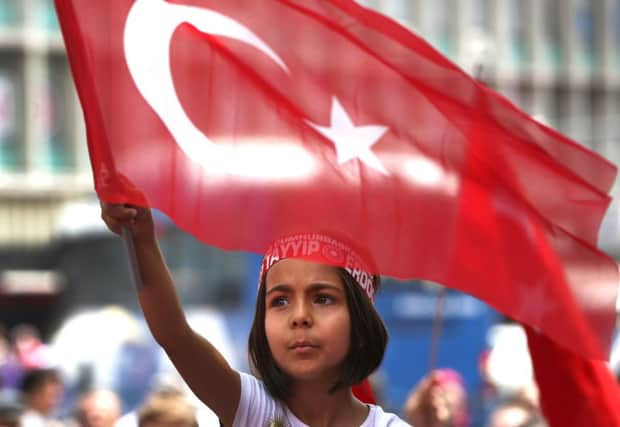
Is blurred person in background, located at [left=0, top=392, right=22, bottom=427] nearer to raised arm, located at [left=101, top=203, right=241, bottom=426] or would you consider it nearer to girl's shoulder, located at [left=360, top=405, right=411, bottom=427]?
girl's shoulder, located at [left=360, top=405, right=411, bottom=427]

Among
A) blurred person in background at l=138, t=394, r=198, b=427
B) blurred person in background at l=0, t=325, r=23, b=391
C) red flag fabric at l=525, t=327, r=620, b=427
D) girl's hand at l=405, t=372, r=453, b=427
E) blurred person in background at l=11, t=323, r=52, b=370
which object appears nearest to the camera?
red flag fabric at l=525, t=327, r=620, b=427

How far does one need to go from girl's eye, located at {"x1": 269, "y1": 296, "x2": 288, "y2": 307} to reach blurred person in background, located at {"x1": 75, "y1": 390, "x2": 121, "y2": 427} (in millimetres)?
6625

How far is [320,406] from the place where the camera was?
3932 mm

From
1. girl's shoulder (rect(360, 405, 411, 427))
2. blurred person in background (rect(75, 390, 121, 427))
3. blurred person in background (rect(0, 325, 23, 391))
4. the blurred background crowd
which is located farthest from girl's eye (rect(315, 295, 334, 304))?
blurred person in background (rect(0, 325, 23, 391))

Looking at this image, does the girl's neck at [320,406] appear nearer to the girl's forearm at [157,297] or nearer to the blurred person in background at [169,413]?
the girl's forearm at [157,297]

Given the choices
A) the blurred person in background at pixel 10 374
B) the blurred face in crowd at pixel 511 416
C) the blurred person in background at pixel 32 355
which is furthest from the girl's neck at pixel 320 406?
the blurred person in background at pixel 10 374

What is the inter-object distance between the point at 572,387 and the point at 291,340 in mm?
1972

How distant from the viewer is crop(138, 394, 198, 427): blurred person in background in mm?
5680

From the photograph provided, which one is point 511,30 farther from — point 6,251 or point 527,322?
point 527,322

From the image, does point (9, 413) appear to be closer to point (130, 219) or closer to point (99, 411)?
point (99, 411)

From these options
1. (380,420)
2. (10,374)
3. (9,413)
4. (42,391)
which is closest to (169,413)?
(380,420)

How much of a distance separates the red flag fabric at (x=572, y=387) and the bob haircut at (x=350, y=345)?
5.22 ft

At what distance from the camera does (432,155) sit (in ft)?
17.2

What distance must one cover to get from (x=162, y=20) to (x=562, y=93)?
45.6 metres
